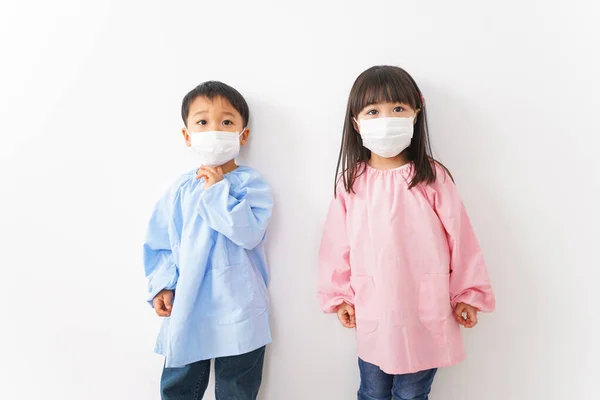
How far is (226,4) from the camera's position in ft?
4.35

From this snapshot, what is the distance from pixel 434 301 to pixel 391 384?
338mm

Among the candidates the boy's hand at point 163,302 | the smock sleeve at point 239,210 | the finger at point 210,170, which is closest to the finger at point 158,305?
the boy's hand at point 163,302

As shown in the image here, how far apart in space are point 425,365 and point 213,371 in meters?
0.74

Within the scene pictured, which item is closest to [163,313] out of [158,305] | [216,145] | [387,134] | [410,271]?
[158,305]

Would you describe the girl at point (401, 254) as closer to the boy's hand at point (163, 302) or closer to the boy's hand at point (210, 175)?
the boy's hand at point (210, 175)

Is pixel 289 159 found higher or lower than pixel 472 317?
higher

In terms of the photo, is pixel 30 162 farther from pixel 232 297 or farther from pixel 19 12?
pixel 232 297

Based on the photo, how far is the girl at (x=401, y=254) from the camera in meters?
1.08

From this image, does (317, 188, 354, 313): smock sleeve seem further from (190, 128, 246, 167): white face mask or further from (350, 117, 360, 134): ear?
(190, 128, 246, 167): white face mask

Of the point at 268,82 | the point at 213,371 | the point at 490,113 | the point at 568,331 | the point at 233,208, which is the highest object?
the point at 268,82

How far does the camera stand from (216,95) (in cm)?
122

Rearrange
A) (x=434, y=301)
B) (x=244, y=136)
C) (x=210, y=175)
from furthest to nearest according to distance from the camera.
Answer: (x=244, y=136) < (x=210, y=175) < (x=434, y=301)

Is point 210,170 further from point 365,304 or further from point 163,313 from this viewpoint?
point 365,304

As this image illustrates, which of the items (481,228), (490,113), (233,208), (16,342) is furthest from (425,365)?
(16,342)
